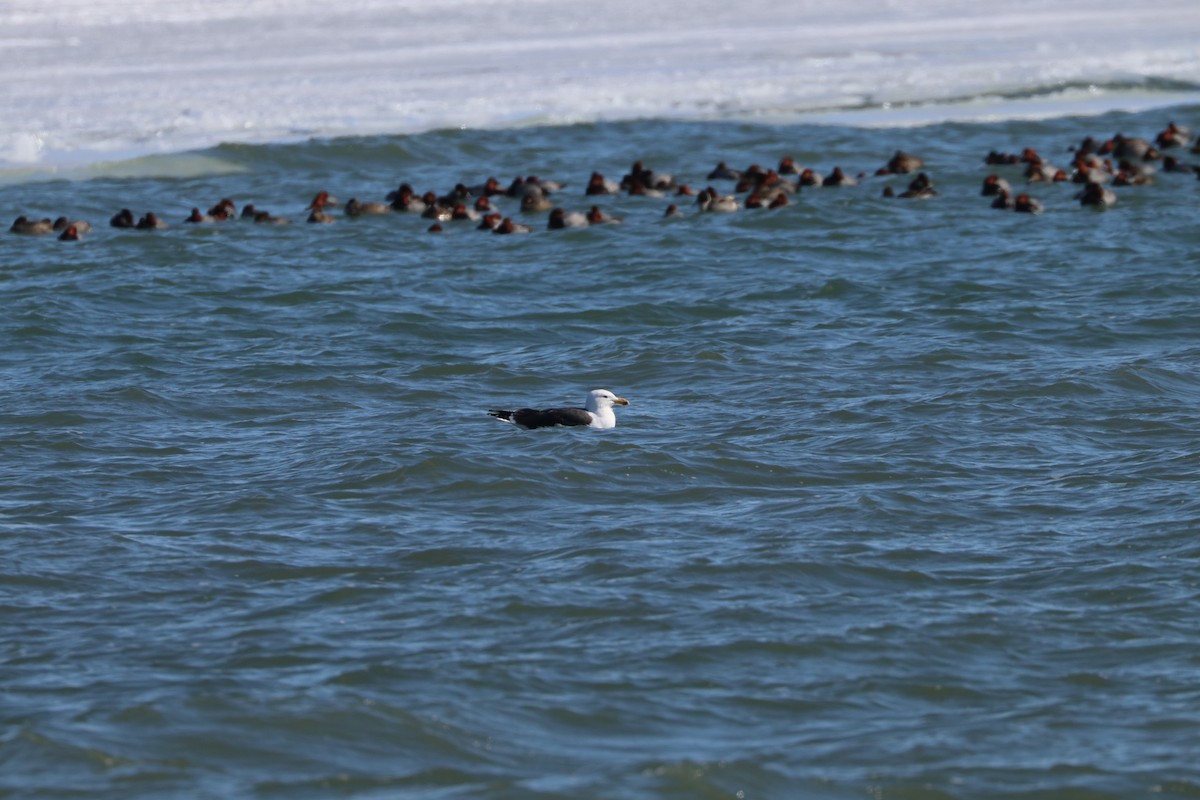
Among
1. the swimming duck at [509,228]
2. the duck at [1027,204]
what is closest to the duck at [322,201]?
the swimming duck at [509,228]

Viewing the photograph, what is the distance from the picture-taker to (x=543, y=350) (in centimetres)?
1588

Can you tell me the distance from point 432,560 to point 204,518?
5.84ft

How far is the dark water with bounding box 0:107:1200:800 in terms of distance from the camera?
26.0ft

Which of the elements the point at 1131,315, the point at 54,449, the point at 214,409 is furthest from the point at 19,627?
the point at 1131,315

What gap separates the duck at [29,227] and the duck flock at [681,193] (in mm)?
17

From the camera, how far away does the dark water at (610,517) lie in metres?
7.92

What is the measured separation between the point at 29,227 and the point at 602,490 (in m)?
12.7

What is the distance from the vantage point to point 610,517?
1105cm

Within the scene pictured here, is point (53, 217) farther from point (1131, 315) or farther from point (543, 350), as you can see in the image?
point (1131, 315)

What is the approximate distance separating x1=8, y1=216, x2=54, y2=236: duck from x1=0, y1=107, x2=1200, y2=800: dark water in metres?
0.71

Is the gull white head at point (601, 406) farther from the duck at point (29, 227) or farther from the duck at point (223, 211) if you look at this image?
the duck at point (29, 227)

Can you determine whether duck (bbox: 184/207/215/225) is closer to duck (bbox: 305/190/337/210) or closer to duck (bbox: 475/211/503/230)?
duck (bbox: 305/190/337/210)

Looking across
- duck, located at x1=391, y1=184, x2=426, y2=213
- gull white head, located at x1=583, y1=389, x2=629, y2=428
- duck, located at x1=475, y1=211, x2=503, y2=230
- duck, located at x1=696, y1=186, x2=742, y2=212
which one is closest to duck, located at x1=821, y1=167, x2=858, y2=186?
duck, located at x1=696, y1=186, x2=742, y2=212

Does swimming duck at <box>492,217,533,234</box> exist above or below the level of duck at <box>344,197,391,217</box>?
below
